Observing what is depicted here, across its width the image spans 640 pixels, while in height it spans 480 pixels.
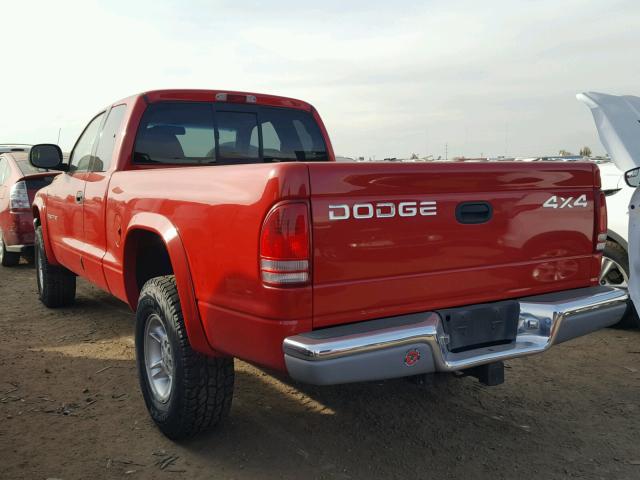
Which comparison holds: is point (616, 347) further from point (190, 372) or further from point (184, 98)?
point (184, 98)

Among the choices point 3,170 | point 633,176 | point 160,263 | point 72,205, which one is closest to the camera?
point 633,176

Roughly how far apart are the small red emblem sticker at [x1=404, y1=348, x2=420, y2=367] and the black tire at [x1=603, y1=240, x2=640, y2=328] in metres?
3.10

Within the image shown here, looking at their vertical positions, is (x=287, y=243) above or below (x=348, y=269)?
above

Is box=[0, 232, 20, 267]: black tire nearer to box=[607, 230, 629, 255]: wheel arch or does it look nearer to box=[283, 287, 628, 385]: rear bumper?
box=[283, 287, 628, 385]: rear bumper

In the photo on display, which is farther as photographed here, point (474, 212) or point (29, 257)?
point (29, 257)

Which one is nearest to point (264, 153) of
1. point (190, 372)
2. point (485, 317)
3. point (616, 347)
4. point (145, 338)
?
point (145, 338)

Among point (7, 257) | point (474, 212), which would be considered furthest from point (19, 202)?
point (474, 212)

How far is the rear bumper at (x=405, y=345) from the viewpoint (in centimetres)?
219

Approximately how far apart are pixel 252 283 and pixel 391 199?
677 mm

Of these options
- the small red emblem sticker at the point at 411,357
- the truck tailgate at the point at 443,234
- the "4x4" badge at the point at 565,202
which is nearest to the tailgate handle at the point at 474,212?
the truck tailgate at the point at 443,234

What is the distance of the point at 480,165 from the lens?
2.63 meters

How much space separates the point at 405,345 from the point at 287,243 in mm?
629

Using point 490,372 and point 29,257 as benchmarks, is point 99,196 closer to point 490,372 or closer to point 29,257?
point 490,372

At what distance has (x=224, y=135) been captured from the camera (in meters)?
4.22
